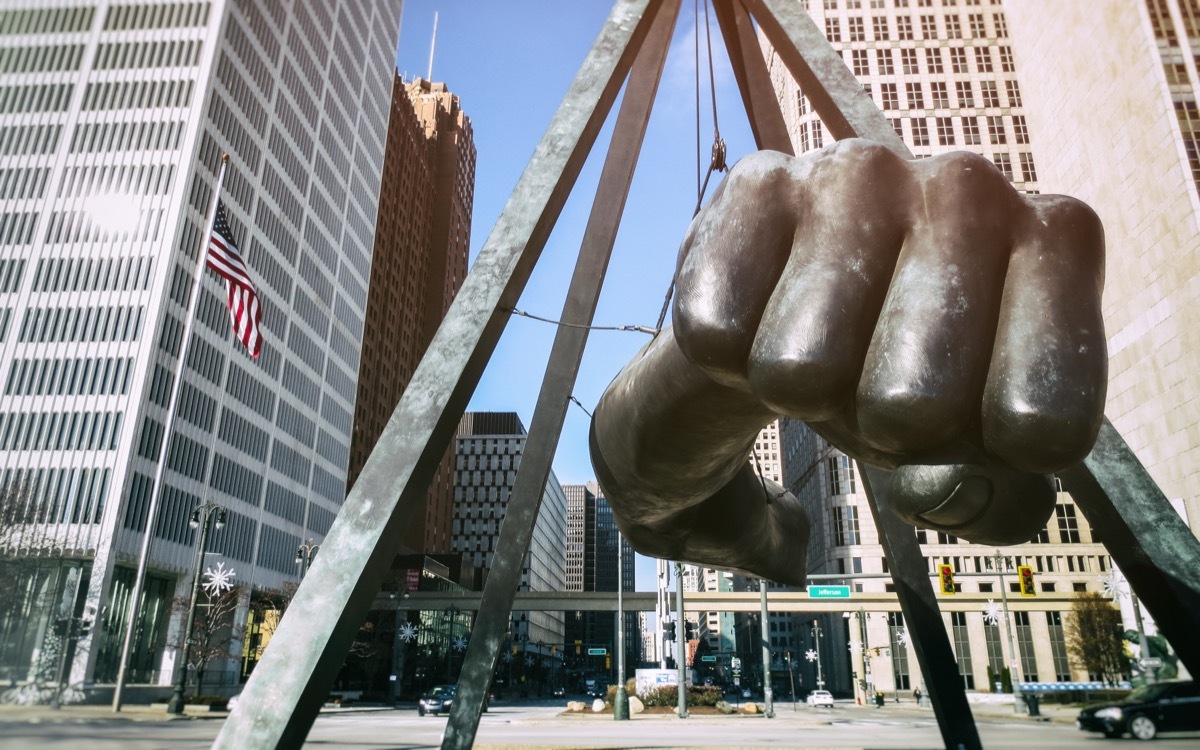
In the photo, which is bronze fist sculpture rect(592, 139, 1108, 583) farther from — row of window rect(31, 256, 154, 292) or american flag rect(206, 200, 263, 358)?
row of window rect(31, 256, 154, 292)

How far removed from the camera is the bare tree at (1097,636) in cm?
5709

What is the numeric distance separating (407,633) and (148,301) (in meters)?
33.9

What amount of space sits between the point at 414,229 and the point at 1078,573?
89.3 metres

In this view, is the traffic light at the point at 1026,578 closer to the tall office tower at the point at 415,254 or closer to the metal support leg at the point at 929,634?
the metal support leg at the point at 929,634

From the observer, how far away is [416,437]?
288 cm

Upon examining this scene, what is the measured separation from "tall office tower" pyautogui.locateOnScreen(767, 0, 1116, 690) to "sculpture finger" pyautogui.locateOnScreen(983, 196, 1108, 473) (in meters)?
65.0

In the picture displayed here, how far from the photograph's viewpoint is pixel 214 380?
180 ft

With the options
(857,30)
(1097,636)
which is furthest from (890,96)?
(1097,636)

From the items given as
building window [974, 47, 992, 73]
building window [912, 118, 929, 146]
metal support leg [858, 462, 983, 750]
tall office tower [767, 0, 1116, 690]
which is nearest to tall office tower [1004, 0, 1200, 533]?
tall office tower [767, 0, 1116, 690]

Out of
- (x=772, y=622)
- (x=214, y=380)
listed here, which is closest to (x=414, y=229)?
(x=214, y=380)

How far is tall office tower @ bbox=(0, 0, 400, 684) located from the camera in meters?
45.2

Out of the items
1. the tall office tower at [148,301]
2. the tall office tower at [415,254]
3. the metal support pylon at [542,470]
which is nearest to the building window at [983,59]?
the tall office tower at [148,301]

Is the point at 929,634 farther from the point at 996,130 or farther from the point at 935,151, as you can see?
the point at 996,130

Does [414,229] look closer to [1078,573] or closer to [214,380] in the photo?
[214,380]
